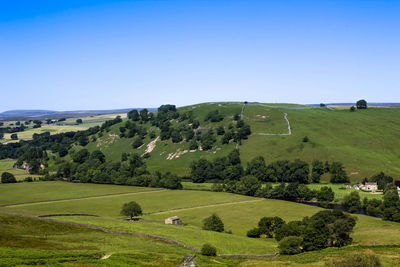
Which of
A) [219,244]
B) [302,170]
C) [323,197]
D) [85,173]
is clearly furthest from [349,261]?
[85,173]

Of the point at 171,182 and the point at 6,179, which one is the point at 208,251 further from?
the point at 6,179

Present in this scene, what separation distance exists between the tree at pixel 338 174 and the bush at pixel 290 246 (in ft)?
313

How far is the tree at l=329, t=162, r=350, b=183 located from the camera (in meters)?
165

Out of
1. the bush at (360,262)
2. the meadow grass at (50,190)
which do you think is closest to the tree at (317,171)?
the meadow grass at (50,190)

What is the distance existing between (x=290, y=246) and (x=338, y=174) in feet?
327

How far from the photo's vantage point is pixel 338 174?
6535 inches

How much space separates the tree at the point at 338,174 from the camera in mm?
164625

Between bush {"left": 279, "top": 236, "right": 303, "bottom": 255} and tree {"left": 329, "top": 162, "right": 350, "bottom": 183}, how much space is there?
3758 inches

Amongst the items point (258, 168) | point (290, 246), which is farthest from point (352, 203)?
point (258, 168)

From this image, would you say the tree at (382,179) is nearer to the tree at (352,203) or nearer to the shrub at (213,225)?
the tree at (352,203)

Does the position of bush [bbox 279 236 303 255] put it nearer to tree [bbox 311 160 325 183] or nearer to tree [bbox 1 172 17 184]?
tree [bbox 311 160 325 183]

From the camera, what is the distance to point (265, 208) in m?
124

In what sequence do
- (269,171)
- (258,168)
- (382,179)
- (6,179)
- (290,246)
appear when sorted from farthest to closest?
1. (6,179)
2. (258,168)
3. (269,171)
4. (382,179)
5. (290,246)

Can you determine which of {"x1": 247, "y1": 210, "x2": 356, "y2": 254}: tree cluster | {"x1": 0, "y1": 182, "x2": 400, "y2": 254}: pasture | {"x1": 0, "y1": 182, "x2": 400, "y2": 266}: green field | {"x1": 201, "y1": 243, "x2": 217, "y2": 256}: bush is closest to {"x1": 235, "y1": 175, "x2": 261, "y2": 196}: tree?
{"x1": 0, "y1": 182, "x2": 400, "y2": 254}: pasture
